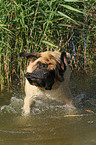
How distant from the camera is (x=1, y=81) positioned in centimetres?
424

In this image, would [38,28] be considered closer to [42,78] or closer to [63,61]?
[63,61]

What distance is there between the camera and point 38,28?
4156 millimetres

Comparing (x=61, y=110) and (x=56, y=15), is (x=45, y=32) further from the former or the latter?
(x=61, y=110)

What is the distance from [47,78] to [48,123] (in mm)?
651

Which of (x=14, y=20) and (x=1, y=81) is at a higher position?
(x=14, y=20)

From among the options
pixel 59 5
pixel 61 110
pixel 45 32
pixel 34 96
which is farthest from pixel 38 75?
pixel 59 5

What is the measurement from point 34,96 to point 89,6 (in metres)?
2.27

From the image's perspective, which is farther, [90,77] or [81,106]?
[90,77]

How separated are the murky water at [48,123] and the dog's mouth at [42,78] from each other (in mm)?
522

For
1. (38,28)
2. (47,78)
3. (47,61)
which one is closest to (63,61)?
(47,61)

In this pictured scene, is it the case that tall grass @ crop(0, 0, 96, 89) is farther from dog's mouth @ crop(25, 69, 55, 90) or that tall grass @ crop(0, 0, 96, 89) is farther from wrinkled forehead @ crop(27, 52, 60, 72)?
dog's mouth @ crop(25, 69, 55, 90)

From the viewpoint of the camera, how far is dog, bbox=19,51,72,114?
105 inches

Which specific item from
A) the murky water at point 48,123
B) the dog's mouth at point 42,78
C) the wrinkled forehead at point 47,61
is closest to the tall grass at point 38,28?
the murky water at point 48,123

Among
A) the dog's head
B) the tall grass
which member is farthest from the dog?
the tall grass
